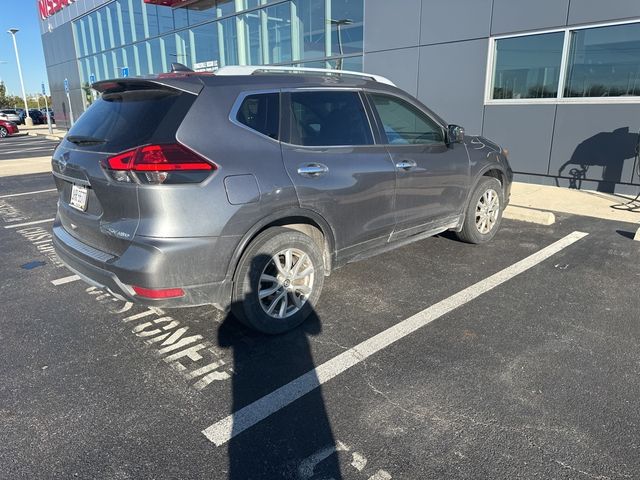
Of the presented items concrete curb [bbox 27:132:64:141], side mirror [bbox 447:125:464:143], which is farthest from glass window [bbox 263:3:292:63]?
concrete curb [bbox 27:132:64:141]

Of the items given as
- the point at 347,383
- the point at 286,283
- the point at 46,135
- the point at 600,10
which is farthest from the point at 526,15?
the point at 46,135

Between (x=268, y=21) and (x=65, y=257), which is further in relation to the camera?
(x=268, y=21)

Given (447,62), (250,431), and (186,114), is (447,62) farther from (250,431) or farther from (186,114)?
(250,431)

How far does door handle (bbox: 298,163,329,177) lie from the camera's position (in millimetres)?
3342

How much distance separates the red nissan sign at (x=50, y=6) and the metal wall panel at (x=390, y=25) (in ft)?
77.2

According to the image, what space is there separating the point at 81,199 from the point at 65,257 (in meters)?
0.53

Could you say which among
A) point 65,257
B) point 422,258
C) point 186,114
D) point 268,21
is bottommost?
point 422,258

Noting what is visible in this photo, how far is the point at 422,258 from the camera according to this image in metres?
5.13

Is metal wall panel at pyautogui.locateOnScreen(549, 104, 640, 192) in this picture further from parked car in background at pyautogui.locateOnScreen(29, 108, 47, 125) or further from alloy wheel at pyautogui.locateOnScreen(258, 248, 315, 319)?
parked car in background at pyautogui.locateOnScreen(29, 108, 47, 125)

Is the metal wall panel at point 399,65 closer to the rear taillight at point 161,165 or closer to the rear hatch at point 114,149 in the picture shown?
the rear hatch at point 114,149

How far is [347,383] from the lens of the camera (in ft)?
9.43

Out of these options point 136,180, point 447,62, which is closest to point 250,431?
point 136,180

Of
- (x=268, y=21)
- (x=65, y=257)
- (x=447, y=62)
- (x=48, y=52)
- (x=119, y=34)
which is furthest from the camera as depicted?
(x=48, y=52)

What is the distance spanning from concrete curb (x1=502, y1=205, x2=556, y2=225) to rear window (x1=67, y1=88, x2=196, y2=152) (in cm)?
523
